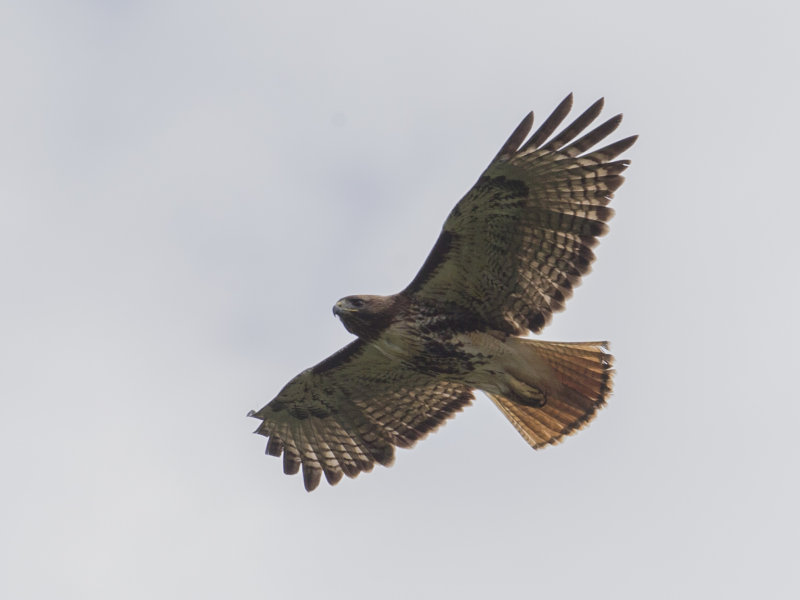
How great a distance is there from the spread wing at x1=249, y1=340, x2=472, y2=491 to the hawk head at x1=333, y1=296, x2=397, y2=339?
1053mm

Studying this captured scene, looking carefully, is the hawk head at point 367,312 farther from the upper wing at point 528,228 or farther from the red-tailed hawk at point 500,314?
the upper wing at point 528,228

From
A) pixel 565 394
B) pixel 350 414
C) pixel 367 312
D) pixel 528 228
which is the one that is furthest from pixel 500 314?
pixel 350 414

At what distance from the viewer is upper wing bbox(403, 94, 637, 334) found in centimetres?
1109

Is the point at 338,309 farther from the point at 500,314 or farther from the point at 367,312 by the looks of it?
the point at 500,314

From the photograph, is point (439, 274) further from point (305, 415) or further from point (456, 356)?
point (305, 415)

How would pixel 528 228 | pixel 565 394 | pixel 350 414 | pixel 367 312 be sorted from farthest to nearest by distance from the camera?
pixel 350 414
pixel 565 394
pixel 367 312
pixel 528 228

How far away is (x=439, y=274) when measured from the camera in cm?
1162

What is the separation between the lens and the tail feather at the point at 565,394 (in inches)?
465

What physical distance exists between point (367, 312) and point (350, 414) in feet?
6.61

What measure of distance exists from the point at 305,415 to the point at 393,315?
86.8 inches

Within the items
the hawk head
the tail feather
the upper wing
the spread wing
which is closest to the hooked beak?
the hawk head

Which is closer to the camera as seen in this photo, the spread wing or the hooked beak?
the hooked beak

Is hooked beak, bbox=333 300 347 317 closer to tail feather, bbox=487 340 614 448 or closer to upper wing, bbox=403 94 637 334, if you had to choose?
upper wing, bbox=403 94 637 334

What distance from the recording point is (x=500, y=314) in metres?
11.8
